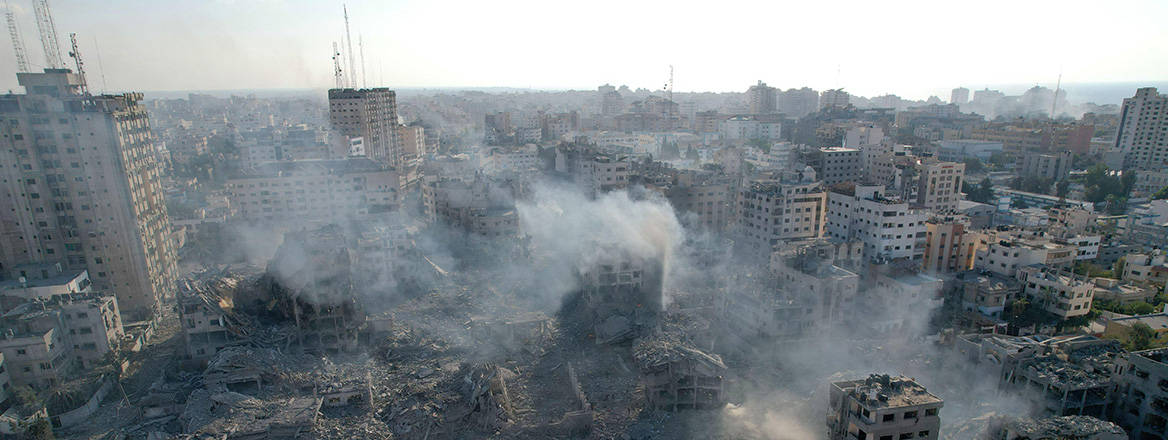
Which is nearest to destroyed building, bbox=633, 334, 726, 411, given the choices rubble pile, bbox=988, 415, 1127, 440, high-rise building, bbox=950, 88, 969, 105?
rubble pile, bbox=988, 415, 1127, 440

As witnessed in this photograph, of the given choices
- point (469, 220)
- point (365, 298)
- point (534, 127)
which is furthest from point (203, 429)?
point (534, 127)

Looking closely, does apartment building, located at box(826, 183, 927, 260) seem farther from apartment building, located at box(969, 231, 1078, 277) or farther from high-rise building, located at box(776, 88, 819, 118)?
high-rise building, located at box(776, 88, 819, 118)

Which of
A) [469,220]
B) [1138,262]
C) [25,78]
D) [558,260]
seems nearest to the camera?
[25,78]

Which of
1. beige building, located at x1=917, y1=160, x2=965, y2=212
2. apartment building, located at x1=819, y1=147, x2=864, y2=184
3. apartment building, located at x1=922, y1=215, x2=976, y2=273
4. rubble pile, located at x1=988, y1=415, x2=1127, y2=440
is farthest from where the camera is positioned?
apartment building, located at x1=819, y1=147, x2=864, y2=184

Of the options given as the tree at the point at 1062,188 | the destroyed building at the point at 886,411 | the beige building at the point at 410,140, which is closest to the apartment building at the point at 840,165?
the tree at the point at 1062,188

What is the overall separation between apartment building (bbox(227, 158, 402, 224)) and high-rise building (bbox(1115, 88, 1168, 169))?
156 ft

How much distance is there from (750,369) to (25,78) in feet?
77.5

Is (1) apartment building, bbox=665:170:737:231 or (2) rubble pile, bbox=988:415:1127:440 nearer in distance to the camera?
(2) rubble pile, bbox=988:415:1127:440

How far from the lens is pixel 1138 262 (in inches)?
837

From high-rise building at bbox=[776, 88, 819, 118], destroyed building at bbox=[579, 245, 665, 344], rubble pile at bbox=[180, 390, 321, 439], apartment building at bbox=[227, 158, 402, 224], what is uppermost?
high-rise building at bbox=[776, 88, 819, 118]

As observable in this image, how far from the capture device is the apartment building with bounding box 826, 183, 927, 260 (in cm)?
2106

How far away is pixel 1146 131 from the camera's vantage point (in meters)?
40.8

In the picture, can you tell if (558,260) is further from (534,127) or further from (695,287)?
(534,127)

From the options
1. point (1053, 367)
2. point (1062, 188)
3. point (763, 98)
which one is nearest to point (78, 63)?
point (1053, 367)
